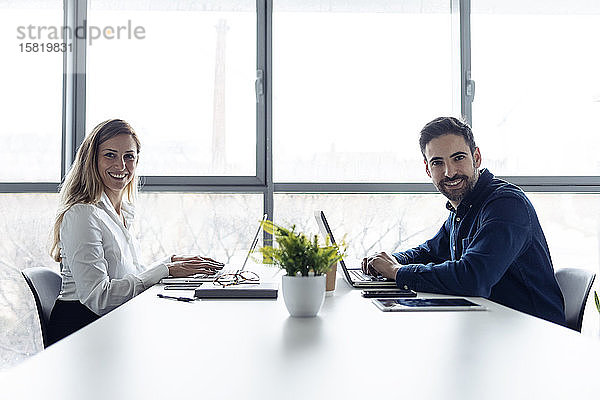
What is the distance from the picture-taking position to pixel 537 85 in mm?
3775

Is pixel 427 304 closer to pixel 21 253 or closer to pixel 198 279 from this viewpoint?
pixel 198 279

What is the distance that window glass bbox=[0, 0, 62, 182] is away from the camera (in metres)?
3.60

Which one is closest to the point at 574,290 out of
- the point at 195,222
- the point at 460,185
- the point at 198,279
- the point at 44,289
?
the point at 460,185

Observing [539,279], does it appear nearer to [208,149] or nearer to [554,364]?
[554,364]

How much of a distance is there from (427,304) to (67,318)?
1.38m

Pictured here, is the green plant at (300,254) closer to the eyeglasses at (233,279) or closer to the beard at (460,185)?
the eyeglasses at (233,279)

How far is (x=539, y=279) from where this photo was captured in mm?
2107

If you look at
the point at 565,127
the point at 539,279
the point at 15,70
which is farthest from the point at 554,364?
the point at 15,70

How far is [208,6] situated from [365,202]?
1.57 meters

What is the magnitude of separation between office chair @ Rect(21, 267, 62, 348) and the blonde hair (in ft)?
0.62

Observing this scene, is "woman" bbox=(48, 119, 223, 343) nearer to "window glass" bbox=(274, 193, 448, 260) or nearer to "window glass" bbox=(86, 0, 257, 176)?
"window glass" bbox=(86, 0, 257, 176)

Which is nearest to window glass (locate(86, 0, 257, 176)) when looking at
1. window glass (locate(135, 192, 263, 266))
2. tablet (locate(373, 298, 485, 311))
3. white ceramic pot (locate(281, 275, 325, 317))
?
window glass (locate(135, 192, 263, 266))

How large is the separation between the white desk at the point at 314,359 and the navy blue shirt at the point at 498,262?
36 cm

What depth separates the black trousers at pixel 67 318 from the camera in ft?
7.34
